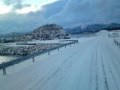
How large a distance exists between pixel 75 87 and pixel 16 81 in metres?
3.41

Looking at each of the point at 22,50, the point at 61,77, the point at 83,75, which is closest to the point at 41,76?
the point at 61,77

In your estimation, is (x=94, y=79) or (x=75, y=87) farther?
(x=94, y=79)

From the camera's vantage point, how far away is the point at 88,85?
11.5 meters

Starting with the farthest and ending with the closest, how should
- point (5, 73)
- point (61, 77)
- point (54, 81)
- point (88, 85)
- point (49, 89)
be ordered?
1. point (5, 73)
2. point (61, 77)
3. point (54, 81)
4. point (88, 85)
5. point (49, 89)

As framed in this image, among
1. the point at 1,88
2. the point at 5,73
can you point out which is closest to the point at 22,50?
the point at 5,73

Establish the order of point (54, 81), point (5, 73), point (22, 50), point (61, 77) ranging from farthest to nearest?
point (22, 50)
point (5, 73)
point (61, 77)
point (54, 81)

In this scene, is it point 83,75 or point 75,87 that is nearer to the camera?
point 75,87

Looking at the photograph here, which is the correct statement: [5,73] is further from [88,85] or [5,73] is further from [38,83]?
[88,85]

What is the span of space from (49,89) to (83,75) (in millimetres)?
3864

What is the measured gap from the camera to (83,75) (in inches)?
561

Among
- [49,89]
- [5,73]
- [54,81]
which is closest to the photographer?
[49,89]

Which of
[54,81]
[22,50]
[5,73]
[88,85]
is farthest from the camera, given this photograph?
[22,50]

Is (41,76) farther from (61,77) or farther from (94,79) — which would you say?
(94,79)

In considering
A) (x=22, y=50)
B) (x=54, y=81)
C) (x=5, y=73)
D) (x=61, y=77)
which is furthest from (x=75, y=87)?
(x=22, y=50)
